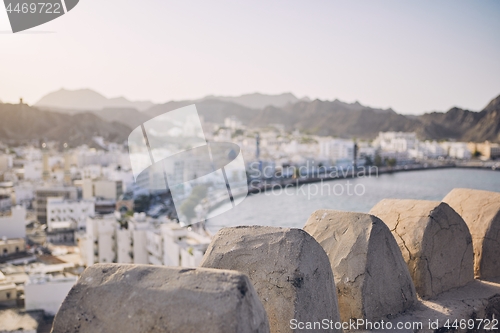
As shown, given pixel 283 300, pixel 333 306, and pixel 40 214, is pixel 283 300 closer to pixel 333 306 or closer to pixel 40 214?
pixel 333 306

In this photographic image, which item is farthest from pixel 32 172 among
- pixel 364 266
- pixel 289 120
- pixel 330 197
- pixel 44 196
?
pixel 289 120

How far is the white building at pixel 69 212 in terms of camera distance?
20.7 metres

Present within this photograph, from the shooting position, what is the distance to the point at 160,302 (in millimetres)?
1028

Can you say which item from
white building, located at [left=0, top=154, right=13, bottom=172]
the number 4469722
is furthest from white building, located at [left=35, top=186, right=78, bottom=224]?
the number 4469722

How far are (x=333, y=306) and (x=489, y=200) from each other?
132 centimetres

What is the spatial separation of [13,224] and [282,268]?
739 inches

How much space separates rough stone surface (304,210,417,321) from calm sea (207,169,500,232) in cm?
1566

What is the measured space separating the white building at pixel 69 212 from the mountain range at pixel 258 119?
2993 centimetres

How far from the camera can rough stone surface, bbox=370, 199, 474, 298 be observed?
6.43 feet

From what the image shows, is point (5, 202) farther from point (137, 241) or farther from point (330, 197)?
point (330, 197)

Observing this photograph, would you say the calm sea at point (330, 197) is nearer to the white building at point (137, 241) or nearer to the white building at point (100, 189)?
the white building at point (137, 241)

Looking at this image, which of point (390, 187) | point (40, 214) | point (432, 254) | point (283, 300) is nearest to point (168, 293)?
point (283, 300)

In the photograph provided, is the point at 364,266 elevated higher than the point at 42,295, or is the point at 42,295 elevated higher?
the point at 364,266

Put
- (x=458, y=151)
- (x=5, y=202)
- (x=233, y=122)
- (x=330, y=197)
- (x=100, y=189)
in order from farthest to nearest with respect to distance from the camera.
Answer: (x=233, y=122), (x=458, y=151), (x=330, y=197), (x=100, y=189), (x=5, y=202)
